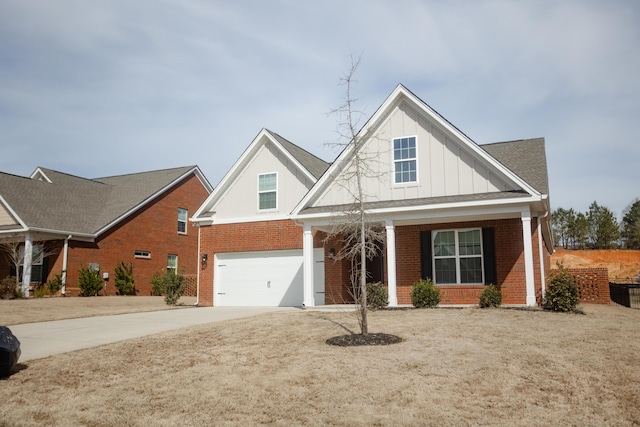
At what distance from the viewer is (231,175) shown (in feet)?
69.9

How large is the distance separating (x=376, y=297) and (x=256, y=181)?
26.7ft

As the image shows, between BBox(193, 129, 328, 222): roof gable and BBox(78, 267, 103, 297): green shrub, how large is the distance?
8.15 m

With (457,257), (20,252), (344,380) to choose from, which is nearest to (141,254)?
(20,252)

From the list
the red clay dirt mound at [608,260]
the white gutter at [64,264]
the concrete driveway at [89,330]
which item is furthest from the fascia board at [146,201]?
the red clay dirt mound at [608,260]

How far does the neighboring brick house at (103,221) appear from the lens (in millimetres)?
25703

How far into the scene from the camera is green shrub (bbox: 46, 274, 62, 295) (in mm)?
25094

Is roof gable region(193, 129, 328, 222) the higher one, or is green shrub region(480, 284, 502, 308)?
roof gable region(193, 129, 328, 222)

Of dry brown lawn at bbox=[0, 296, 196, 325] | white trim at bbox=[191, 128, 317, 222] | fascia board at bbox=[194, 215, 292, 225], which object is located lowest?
dry brown lawn at bbox=[0, 296, 196, 325]

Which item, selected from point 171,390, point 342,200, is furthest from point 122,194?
point 171,390

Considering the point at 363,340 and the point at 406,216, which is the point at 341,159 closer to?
the point at 406,216

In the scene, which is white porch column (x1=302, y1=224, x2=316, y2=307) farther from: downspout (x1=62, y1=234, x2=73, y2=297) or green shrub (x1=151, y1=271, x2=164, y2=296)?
downspout (x1=62, y1=234, x2=73, y2=297)

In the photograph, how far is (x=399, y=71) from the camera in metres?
17.2

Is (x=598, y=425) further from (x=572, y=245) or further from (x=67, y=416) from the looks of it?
(x=572, y=245)

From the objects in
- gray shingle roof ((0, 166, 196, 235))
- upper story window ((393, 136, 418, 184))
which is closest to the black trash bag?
upper story window ((393, 136, 418, 184))
